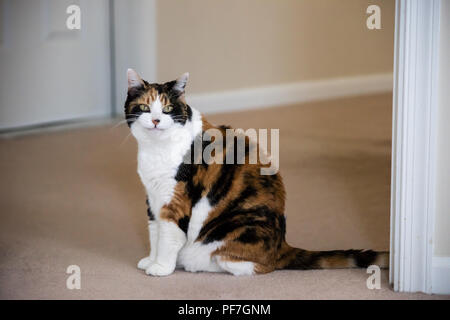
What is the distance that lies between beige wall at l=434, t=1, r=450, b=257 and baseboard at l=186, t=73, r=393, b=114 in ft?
7.71

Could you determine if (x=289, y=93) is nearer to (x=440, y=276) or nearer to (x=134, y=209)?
(x=134, y=209)

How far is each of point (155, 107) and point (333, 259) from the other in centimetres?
60

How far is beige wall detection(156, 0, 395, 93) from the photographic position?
393 centimetres

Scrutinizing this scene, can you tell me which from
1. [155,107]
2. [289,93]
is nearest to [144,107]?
[155,107]

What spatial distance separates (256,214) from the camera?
1.90 metres

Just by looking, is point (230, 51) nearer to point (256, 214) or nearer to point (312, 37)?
point (312, 37)

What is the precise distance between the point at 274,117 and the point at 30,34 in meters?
1.33

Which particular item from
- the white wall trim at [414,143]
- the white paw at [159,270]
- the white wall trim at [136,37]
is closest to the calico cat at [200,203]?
the white paw at [159,270]

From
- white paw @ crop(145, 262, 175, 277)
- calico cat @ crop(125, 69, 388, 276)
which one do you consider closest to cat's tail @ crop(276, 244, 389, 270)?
calico cat @ crop(125, 69, 388, 276)

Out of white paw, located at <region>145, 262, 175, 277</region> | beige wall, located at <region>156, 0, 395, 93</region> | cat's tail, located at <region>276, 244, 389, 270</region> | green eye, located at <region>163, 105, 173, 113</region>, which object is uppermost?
beige wall, located at <region>156, 0, 395, 93</region>

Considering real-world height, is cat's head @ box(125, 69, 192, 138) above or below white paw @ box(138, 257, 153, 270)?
above

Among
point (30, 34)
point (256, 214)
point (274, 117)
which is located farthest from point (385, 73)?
point (256, 214)

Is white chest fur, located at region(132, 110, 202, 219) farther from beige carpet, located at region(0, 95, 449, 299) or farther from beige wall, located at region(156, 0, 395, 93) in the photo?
beige wall, located at region(156, 0, 395, 93)

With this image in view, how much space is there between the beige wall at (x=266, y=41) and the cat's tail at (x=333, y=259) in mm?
2140
